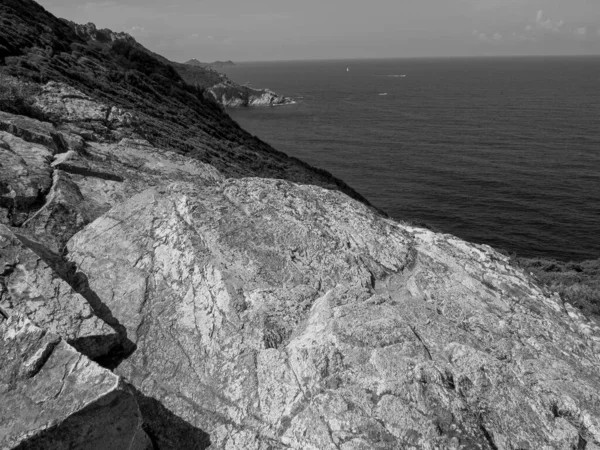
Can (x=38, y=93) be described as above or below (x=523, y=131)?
above

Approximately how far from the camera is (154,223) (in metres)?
10.3

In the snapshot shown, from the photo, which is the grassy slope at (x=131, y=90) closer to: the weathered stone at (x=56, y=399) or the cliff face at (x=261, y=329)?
the cliff face at (x=261, y=329)

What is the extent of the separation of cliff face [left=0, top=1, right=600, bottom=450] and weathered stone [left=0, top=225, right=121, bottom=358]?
0.03 m

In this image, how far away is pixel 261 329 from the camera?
837cm

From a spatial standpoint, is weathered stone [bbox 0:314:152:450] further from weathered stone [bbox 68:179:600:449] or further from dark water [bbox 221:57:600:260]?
dark water [bbox 221:57:600:260]

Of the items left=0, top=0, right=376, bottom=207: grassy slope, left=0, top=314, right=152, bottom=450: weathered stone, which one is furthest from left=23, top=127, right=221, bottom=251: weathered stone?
left=0, top=0, right=376, bottom=207: grassy slope

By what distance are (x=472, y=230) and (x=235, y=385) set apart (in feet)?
176

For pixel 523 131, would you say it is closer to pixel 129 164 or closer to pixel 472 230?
pixel 472 230

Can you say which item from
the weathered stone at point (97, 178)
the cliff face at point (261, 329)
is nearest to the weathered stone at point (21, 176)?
the cliff face at point (261, 329)

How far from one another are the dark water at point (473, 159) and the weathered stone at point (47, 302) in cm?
5127

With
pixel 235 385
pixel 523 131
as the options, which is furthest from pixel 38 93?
pixel 523 131

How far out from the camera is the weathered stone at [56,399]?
560 centimetres

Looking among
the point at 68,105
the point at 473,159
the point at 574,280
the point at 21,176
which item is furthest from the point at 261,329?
the point at 473,159

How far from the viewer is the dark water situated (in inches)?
2247
